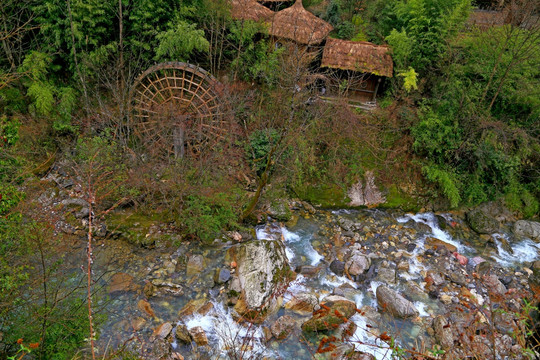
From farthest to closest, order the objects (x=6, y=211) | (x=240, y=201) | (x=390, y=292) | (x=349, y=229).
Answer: (x=349, y=229), (x=240, y=201), (x=390, y=292), (x=6, y=211)

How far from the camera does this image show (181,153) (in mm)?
8555

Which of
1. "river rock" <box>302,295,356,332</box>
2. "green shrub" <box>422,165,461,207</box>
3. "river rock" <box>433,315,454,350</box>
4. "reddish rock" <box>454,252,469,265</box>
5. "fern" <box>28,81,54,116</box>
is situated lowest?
"reddish rock" <box>454,252,469,265</box>

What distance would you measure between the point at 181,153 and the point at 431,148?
6.96 metres

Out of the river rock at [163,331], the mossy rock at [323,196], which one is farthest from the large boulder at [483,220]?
the river rock at [163,331]

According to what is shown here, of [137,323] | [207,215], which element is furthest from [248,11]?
[137,323]

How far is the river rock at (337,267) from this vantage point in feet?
24.5

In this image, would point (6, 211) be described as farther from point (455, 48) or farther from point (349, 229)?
point (455, 48)

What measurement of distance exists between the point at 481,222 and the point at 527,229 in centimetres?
137

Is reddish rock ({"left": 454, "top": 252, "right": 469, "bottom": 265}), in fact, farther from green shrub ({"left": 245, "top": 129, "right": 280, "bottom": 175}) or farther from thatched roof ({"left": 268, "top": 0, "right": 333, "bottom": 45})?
thatched roof ({"left": 268, "top": 0, "right": 333, "bottom": 45})

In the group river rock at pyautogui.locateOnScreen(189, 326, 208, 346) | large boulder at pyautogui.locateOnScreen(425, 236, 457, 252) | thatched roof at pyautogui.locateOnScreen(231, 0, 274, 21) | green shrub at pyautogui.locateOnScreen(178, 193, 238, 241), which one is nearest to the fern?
green shrub at pyautogui.locateOnScreen(178, 193, 238, 241)

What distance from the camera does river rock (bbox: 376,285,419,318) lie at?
6555mm

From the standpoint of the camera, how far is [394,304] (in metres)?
6.66

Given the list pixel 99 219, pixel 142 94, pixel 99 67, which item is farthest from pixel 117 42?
pixel 99 219

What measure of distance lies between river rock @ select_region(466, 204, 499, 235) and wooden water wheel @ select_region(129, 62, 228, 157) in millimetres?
7337
